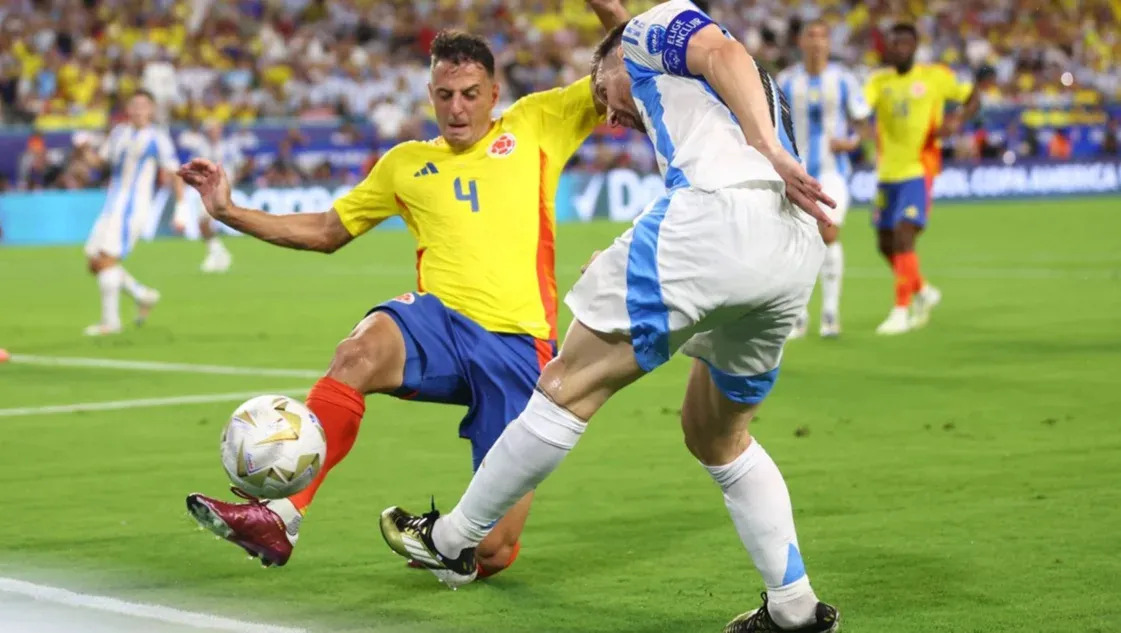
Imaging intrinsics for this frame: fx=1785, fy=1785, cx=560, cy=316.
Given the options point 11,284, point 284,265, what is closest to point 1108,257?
point 284,265

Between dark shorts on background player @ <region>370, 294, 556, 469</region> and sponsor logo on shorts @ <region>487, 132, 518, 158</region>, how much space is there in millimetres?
634

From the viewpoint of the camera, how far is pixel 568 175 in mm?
29844

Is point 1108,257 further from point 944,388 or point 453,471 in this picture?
point 453,471

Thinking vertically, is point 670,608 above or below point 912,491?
above

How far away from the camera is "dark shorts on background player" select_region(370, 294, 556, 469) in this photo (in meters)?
6.07

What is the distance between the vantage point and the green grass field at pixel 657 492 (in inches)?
223

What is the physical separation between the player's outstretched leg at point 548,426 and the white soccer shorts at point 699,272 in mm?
70

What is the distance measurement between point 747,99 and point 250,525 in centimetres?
203

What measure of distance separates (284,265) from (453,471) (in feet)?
50.9

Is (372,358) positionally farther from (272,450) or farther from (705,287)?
(705,287)

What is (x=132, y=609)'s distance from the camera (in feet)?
18.1

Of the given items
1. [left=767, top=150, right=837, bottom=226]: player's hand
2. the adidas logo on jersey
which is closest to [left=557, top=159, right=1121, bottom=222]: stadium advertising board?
the adidas logo on jersey

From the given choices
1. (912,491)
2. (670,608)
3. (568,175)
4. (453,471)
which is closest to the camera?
(670,608)

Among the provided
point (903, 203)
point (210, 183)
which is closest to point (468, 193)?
point (210, 183)
